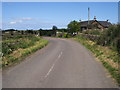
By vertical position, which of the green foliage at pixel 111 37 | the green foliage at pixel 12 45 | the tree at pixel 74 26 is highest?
the tree at pixel 74 26

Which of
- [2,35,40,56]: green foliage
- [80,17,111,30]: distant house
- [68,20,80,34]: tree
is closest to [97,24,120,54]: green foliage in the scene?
[2,35,40,56]: green foliage

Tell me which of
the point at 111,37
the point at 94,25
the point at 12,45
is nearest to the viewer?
the point at 111,37

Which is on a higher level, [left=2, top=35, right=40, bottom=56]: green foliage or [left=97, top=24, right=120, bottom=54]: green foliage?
[left=97, top=24, right=120, bottom=54]: green foliage

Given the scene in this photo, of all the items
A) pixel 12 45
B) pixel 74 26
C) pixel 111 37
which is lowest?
pixel 12 45

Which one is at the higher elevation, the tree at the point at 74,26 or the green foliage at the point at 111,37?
the tree at the point at 74,26

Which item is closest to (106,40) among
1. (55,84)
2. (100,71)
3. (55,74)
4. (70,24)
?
(100,71)

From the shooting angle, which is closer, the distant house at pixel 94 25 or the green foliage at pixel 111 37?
the green foliage at pixel 111 37

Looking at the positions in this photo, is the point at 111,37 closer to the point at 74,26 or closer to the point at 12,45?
the point at 12,45

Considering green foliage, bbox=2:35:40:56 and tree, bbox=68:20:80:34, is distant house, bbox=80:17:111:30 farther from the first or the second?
green foliage, bbox=2:35:40:56

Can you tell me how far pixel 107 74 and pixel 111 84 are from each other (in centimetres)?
200

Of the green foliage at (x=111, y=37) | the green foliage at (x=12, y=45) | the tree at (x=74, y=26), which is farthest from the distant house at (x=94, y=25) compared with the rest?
the green foliage at (x=111, y=37)

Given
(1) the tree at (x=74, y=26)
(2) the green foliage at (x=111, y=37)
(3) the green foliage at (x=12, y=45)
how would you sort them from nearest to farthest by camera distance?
1. (3) the green foliage at (x=12, y=45)
2. (2) the green foliage at (x=111, y=37)
3. (1) the tree at (x=74, y=26)

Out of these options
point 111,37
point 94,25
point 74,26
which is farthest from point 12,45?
point 74,26

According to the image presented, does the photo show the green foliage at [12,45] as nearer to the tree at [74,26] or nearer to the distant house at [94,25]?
the distant house at [94,25]
